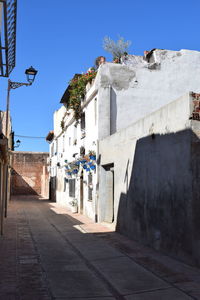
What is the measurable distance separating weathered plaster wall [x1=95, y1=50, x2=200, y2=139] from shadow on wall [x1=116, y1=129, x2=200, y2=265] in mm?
4663

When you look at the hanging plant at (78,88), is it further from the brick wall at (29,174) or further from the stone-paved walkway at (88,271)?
the brick wall at (29,174)

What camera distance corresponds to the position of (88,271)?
6.60 m

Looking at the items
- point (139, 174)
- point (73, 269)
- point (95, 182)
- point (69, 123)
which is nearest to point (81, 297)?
point (73, 269)

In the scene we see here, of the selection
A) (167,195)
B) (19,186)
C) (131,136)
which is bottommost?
(19,186)

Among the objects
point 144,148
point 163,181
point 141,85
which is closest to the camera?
point 163,181

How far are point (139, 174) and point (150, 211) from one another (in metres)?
1.34

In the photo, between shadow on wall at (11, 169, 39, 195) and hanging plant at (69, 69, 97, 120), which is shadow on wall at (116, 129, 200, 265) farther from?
shadow on wall at (11, 169, 39, 195)

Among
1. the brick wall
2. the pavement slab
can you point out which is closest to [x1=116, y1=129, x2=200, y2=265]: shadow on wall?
the pavement slab

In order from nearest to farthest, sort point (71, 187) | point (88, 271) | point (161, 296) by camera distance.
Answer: point (161, 296), point (88, 271), point (71, 187)

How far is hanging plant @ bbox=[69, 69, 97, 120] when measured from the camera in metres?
16.4

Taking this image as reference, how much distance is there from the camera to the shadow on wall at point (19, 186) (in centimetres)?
3653

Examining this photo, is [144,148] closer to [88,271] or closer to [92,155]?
[88,271]

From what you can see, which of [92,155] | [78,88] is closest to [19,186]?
[78,88]

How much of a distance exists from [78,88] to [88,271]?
1215 cm
